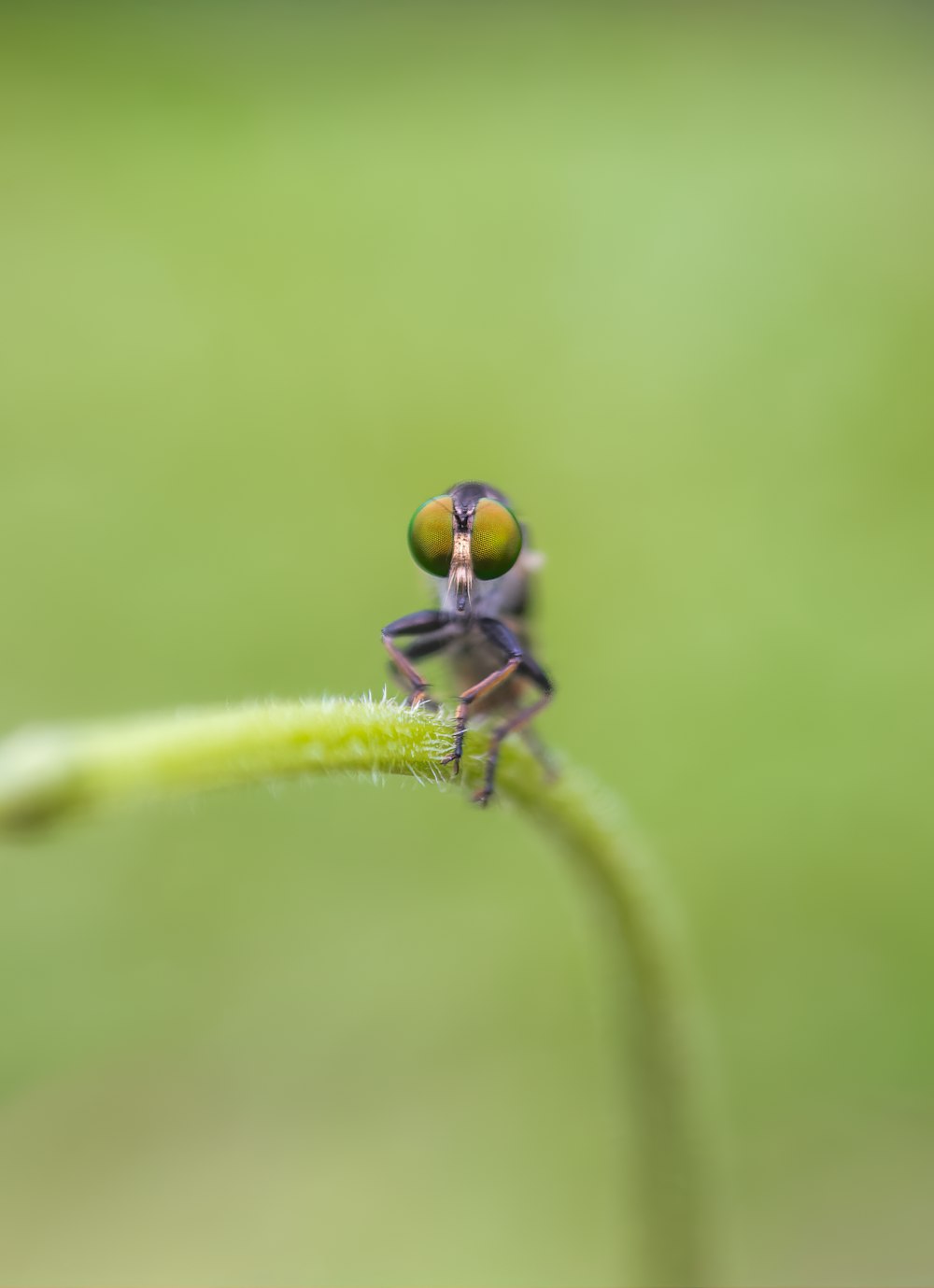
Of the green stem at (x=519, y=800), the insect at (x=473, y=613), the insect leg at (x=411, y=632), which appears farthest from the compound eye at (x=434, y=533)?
the green stem at (x=519, y=800)

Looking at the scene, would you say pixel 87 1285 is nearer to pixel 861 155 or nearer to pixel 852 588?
pixel 852 588

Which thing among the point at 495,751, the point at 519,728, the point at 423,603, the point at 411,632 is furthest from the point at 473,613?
the point at 423,603

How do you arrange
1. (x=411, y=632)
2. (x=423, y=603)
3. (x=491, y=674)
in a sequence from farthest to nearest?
(x=423, y=603) → (x=411, y=632) → (x=491, y=674)

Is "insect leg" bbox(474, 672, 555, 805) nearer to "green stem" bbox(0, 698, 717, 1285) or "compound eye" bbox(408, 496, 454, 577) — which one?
"green stem" bbox(0, 698, 717, 1285)

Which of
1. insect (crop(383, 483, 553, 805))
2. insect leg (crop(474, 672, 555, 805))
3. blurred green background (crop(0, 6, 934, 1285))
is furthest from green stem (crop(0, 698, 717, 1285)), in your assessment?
blurred green background (crop(0, 6, 934, 1285))

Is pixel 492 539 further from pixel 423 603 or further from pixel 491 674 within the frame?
pixel 423 603

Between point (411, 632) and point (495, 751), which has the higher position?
point (411, 632)
